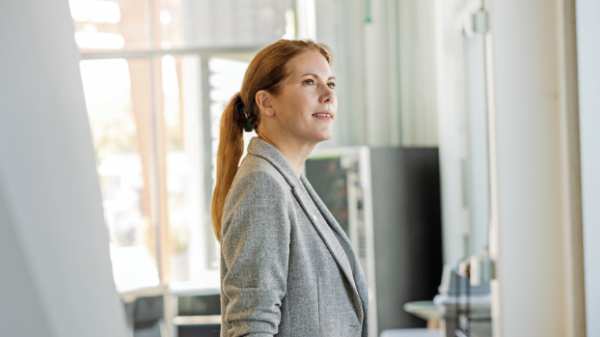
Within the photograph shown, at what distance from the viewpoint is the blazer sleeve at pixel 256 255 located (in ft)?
2.96

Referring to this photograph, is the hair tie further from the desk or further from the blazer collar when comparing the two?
the desk

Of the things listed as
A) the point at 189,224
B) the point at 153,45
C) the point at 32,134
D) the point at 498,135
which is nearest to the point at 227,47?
the point at 153,45

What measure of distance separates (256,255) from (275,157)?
228 millimetres

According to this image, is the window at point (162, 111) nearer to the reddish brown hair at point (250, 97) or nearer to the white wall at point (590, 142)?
the white wall at point (590, 142)

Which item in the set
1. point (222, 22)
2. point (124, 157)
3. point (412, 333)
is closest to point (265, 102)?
point (412, 333)

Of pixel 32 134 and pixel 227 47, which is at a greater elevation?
pixel 227 47

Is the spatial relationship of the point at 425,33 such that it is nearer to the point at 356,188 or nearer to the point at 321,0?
the point at 321,0

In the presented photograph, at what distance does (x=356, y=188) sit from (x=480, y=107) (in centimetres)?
128

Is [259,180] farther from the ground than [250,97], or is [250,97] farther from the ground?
[250,97]

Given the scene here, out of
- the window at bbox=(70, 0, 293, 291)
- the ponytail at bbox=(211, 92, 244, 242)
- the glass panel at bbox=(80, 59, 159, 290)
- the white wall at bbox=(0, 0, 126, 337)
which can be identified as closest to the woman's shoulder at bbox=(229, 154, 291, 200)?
the ponytail at bbox=(211, 92, 244, 242)

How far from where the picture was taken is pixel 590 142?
1.70 m

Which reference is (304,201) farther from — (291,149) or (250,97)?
(250,97)

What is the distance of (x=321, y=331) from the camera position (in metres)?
0.98

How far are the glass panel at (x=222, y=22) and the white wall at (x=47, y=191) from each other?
12.4 feet
